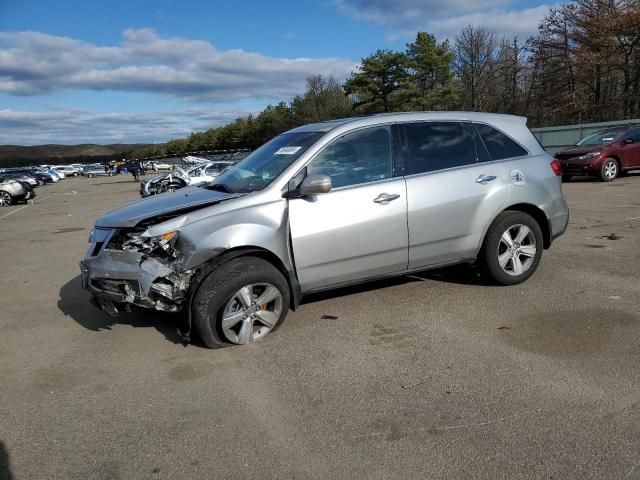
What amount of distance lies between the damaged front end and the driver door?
3.19ft

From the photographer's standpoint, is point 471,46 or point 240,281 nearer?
point 240,281

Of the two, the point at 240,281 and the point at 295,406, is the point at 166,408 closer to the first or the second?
the point at 295,406

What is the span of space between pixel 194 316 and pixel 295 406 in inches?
46.7

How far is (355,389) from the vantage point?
11.9 ft

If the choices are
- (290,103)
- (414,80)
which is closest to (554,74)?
(414,80)

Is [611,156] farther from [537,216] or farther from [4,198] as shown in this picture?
[4,198]

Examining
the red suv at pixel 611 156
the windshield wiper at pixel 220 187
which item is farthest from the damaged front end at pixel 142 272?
the red suv at pixel 611 156

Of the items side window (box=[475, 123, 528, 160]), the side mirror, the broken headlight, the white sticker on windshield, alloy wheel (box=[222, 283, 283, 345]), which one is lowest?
alloy wheel (box=[222, 283, 283, 345])

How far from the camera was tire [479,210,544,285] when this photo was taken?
5449mm

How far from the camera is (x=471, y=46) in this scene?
5997cm

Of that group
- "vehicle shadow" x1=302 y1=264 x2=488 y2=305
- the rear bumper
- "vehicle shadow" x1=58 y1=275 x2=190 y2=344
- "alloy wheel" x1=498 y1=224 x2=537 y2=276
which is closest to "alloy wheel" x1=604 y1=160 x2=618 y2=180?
the rear bumper

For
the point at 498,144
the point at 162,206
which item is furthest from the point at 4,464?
the point at 498,144

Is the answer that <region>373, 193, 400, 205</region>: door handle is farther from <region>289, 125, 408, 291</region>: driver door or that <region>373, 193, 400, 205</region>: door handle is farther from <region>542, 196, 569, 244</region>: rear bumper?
<region>542, 196, 569, 244</region>: rear bumper

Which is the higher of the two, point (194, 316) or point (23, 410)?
point (194, 316)
